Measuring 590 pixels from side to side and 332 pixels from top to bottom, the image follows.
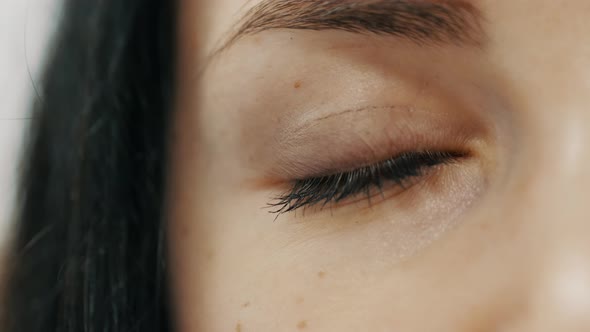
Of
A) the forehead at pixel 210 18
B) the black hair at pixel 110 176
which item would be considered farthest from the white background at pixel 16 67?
the forehead at pixel 210 18

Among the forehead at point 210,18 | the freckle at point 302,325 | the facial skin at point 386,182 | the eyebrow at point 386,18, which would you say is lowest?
the freckle at point 302,325

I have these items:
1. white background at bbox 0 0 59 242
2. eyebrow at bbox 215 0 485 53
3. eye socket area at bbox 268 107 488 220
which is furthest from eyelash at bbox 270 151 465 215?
white background at bbox 0 0 59 242

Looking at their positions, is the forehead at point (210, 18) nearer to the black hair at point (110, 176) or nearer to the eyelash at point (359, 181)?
the black hair at point (110, 176)

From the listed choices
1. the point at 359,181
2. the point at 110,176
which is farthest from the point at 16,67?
the point at 359,181

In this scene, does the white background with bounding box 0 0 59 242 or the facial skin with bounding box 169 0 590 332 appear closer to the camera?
the facial skin with bounding box 169 0 590 332

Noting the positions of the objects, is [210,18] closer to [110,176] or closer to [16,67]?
[110,176]

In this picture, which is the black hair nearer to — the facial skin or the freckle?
the facial skin

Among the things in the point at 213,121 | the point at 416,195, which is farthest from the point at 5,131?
the point at 416,195

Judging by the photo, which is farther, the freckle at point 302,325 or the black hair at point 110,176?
the black hair at point 110,176
